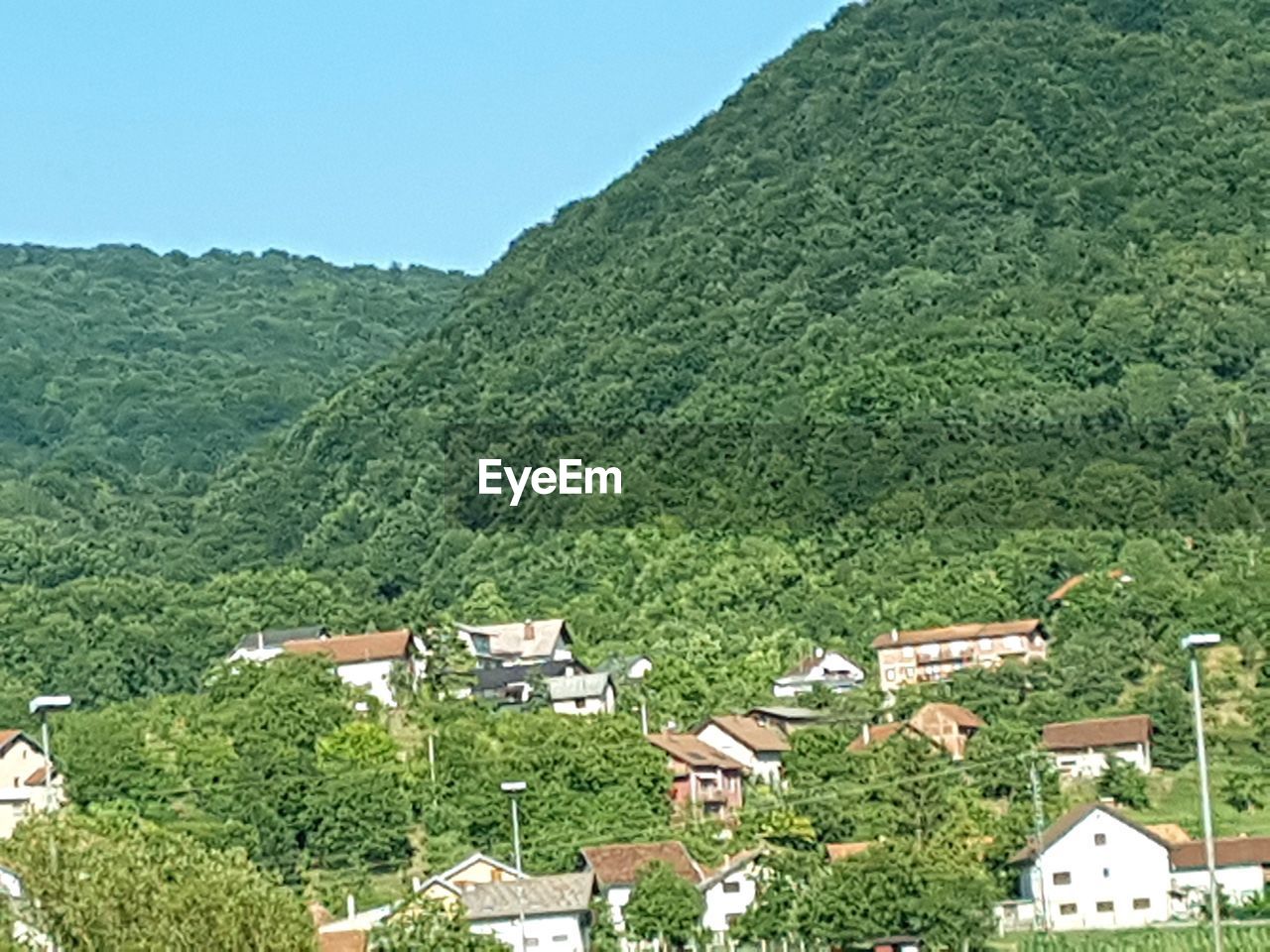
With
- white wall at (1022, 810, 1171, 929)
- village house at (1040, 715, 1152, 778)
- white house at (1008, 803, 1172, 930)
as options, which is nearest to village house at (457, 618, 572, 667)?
village house at (1040, 715, 1152, 778)

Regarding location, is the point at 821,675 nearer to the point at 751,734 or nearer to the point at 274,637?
the point at 751,734

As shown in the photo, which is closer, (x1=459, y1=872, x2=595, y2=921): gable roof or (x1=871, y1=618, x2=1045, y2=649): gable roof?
(x1=459, y1=872, x2=595, y2=921): gable roof

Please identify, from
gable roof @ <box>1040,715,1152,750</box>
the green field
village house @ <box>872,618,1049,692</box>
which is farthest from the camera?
village house @ <box>872,618,1049,692</box>

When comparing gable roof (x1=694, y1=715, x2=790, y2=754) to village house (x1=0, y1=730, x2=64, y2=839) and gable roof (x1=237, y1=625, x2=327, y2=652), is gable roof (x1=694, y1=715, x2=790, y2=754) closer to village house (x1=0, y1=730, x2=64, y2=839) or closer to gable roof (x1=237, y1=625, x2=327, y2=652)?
village house (x1=0, y1=730, x2=64, y2=839)

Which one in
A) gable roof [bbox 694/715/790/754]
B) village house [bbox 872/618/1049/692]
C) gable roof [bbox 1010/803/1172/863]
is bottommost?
gable roof [bbox 1010/803/1172/863]

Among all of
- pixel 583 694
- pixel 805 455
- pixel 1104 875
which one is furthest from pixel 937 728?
pixel 805 455

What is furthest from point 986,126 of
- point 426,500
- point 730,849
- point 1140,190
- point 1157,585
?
point 730,849
